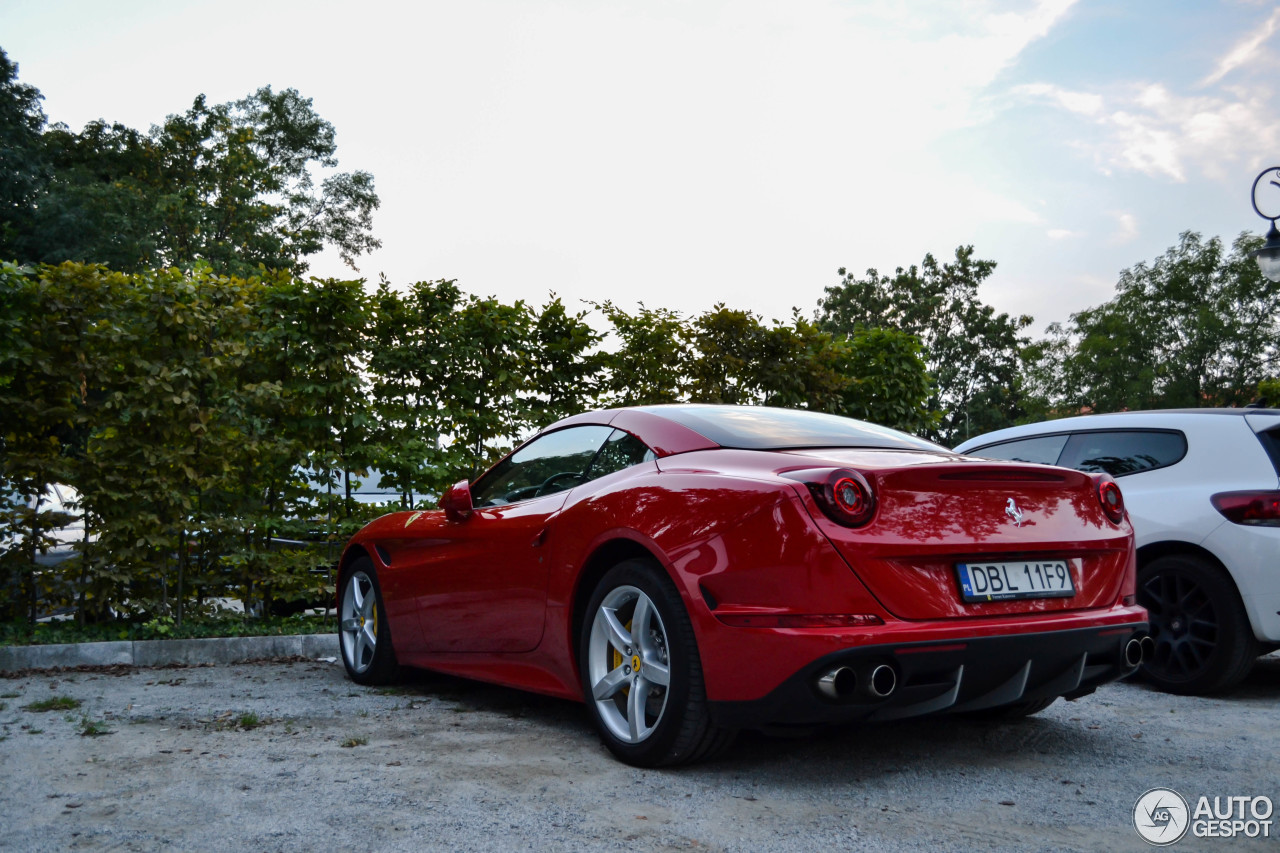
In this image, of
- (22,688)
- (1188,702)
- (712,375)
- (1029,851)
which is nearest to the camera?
(1029,851)

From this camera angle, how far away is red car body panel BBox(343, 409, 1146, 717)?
11.3 feet

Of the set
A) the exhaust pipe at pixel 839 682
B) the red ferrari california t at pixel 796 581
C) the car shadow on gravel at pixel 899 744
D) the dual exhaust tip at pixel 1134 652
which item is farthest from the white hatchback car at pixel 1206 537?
the exhaust pipe at pixel 839 682

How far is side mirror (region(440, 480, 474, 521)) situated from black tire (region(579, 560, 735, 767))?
127cm

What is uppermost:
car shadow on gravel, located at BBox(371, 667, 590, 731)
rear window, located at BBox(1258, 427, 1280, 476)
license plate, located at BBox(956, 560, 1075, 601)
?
rear window, located at BBox(1258, 427, 1280, 476)

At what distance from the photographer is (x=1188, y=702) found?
216 inches

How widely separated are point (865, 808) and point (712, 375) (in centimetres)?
757

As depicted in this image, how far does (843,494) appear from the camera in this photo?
3529 millimetres

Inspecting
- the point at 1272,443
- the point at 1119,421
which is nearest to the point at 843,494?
the point at 1272,443

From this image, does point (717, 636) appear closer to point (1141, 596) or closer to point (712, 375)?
point (1141, 596)

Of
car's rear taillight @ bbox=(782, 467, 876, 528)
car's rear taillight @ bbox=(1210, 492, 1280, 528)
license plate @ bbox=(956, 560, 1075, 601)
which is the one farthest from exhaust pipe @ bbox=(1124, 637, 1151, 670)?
car's rear taillight @ bbox=(1210, 492, 1280, 528)

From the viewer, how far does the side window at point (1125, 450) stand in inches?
242

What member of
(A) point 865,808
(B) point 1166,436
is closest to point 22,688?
(A) point 865,808

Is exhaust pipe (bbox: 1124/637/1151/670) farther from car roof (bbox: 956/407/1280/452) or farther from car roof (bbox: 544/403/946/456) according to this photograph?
car roof (bbox: 956/407/1280/452)

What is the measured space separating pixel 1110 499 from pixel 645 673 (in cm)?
194
